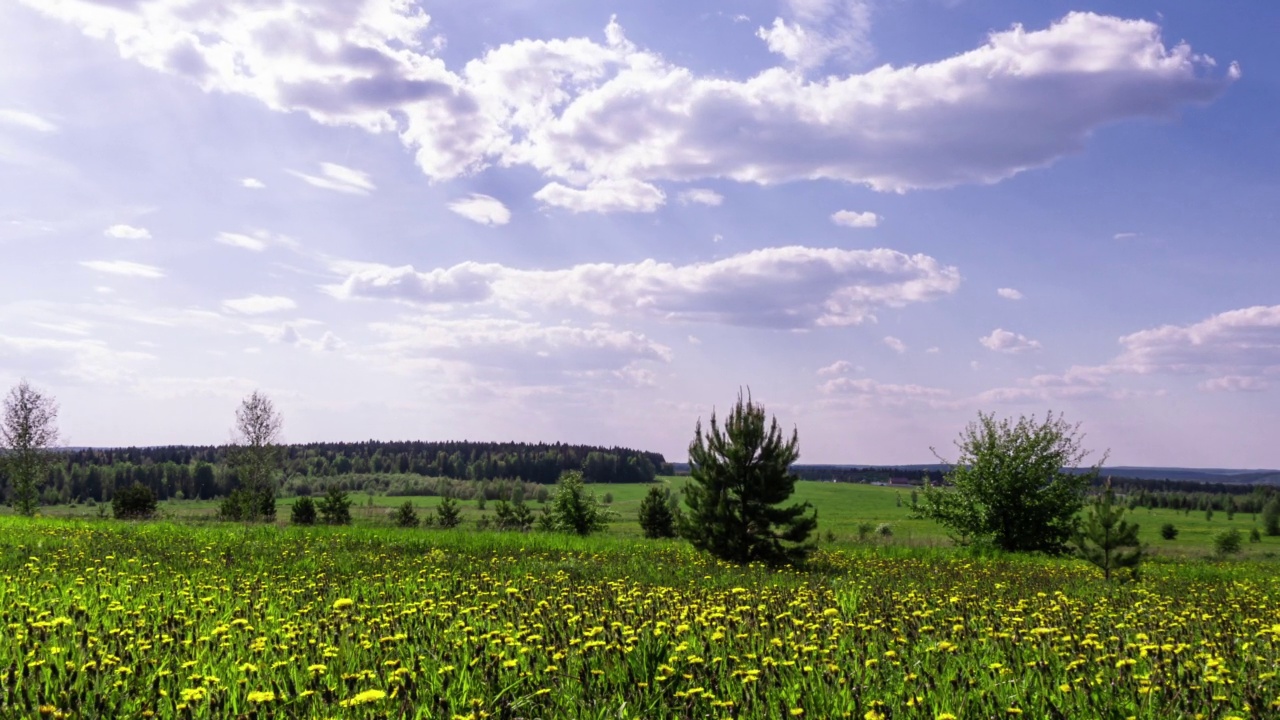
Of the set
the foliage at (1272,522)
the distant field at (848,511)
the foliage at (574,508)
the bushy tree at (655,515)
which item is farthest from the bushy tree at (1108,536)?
the foliage at (1272,522)

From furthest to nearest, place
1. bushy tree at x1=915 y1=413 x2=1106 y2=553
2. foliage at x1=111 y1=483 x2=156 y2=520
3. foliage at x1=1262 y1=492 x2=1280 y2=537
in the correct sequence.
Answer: foliage at x1=1262 y1=492 x2=1280 y2=537 → foliage at x1=111 y1=483 x2=156 y2=520 → bushy tree at x1=915 y1=413 x2=1106 y2=553

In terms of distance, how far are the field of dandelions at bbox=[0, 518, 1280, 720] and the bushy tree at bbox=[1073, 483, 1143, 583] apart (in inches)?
244

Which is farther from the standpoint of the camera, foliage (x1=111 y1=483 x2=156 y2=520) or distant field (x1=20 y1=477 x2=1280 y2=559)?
distant field (x1=20 y1=477 x2=1280 y2=559)

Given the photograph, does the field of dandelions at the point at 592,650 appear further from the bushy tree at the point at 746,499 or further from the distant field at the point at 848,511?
the distant field at the point at 848,511

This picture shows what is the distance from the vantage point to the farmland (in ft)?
15.9

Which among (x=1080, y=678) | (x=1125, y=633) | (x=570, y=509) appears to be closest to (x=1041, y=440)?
(x=570, y=509)

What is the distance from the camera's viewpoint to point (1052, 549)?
35.4 m

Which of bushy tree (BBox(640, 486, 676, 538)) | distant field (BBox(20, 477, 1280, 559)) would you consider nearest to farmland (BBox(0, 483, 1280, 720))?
bushy tree (BBox(640, 486, 676, 538))

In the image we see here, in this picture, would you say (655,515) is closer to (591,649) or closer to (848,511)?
(591,649)

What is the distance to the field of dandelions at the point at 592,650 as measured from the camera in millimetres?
4824

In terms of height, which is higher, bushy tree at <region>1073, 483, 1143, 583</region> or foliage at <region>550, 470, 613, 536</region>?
bushy tree at <region>1073, 483, 1143, 583</region>

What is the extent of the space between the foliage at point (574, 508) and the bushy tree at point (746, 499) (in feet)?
94.7

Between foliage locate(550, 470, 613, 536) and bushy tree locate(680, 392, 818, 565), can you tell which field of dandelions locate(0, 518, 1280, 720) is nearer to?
bushy tree locate(680, 392, 818, 565)

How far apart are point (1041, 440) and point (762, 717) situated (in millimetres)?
37342
